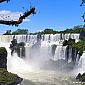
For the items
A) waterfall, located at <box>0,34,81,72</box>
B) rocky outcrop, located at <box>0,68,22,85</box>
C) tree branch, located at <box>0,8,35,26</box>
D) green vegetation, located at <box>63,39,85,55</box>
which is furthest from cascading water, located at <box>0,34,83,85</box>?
tree branch, located at <box>0,8,35,26</box>

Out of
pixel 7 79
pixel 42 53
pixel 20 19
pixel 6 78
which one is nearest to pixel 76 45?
pixel 42 53

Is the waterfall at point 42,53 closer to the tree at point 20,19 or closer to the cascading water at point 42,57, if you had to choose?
the cascading water at point 42,57

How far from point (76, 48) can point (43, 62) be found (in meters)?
9.79

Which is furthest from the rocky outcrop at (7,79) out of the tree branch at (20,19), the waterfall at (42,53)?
the tree branch at (20,19)

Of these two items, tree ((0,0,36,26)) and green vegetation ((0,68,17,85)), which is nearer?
tree ((0,0,36,26))

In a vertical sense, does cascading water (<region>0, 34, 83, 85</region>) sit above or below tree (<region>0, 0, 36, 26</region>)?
below

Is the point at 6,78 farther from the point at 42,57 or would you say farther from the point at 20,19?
the point at 20,19

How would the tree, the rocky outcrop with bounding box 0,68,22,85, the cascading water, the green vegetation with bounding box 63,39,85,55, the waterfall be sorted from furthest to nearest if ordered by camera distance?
the waterfall
the cascading water
the green vegetation with bounding box 63,39,85,55
the rocky outcrop with bounding box 0,68,22,85
the tree

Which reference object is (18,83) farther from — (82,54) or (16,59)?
(16,59)

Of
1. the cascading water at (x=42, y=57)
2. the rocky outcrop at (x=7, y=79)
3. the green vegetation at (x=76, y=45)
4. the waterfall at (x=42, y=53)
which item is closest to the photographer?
the rocky outcrop at (x=7, y=79)

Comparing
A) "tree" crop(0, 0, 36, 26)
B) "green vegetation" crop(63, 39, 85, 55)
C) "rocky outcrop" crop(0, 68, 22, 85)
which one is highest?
"tree" crop(0, 0, 36, 26)

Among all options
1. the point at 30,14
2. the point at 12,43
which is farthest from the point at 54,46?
the point at 30,14

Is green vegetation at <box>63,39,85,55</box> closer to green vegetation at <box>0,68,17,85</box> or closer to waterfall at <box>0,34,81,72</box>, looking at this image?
waterfall at <box>0,34,81,72</box>

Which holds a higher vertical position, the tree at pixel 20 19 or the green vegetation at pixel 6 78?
the tree at pixel 20 19
